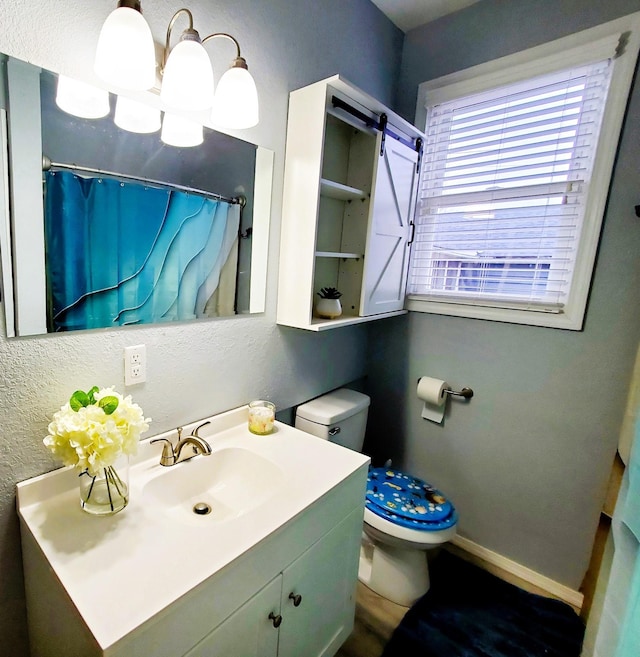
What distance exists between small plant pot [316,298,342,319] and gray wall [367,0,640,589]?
0.58 m

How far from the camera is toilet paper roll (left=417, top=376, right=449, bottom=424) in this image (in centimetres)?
185

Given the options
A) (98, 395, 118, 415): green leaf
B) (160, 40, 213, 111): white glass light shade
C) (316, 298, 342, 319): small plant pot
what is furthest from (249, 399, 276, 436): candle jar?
(160, 40, 213, 111): white glass light shade

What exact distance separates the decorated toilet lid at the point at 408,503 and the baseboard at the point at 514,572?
51cm

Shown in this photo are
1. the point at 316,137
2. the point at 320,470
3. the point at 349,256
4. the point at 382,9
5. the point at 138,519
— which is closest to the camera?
the point at 138,519

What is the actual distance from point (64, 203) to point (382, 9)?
169 centimetres

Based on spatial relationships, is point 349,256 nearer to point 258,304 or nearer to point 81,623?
point 258,304

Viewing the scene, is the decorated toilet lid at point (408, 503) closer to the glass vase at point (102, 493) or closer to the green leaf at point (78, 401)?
the glass vase at point (102, 493)

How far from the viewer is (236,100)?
41.7 inches

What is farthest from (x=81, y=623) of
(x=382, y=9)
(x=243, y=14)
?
(x=382, y=9)

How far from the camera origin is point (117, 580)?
0.72 m

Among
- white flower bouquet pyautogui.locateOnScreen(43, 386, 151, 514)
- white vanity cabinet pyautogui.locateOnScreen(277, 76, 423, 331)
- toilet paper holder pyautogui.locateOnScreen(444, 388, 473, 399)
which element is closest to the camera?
white flower bouquet pyautogui.locateOnScreen(43, 386, 151, 514)

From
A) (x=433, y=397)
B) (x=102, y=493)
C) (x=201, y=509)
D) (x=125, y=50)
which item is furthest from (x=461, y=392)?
(x=125, y=50)

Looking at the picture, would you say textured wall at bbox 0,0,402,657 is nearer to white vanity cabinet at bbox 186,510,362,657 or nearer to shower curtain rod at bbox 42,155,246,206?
shower curtain rod at bbox 42,155,246,206

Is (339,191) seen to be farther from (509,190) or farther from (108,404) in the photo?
(108,404)
